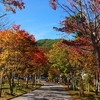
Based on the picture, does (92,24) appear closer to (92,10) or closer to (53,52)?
(92,10)

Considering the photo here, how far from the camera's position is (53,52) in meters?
47.1

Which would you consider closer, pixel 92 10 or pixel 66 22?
pixel 92 10

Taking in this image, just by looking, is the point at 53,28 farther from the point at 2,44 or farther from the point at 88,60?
the point at 2,44

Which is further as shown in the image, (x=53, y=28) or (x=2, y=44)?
(x=2, y=44)

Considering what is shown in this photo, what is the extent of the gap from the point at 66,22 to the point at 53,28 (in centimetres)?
96

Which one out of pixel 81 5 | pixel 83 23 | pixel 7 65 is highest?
pixel 81 5

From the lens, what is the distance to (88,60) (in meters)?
26.4

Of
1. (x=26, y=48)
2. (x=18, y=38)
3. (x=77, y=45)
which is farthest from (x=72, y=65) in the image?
(x=77, y=45)

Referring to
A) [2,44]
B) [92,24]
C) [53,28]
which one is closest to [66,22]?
[53,28]

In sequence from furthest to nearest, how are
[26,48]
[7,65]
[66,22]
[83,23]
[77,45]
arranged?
[26,48]
[7,65]
[77,45]
[66,22]
[83,23]

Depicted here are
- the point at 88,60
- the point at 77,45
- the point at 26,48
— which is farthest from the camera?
the point at 26,48

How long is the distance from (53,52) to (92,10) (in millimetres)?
34001

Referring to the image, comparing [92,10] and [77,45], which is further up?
[92,10]

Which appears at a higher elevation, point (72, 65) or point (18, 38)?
point (18, 38)
